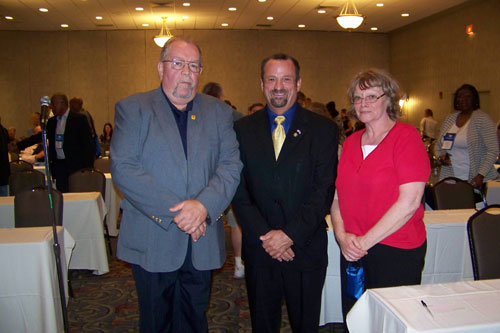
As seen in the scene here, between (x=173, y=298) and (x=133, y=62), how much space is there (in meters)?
14.8

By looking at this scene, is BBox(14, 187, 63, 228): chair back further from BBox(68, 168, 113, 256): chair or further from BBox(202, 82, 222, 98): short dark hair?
BBox(202, 82, 222, 98): short dark hair

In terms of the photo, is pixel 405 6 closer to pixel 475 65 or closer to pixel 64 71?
pixel 475 65

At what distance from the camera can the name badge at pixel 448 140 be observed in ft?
15.6

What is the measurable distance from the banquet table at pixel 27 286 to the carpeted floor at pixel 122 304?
24.4 inches

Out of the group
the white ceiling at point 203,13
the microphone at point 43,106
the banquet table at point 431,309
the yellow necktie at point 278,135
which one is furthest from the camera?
the white ceiling at point 203,13

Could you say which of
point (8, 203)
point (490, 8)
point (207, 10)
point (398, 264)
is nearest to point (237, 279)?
point (8, 203)

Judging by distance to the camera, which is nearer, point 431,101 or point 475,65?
point 475,65

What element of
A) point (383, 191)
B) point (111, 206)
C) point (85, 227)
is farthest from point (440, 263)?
point (111, 206)

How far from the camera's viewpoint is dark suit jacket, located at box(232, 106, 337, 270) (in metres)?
2.42

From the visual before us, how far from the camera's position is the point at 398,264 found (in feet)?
7.25

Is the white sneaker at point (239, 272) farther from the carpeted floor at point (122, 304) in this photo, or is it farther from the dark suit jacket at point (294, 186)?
the dark suit jacket at point (294, 186)

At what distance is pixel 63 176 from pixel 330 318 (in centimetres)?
399

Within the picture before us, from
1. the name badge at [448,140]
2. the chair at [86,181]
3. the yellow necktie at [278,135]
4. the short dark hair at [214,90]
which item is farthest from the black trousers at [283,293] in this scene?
the chair at [86,181]

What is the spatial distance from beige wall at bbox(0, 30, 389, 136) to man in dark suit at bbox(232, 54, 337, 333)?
46.2 ft
